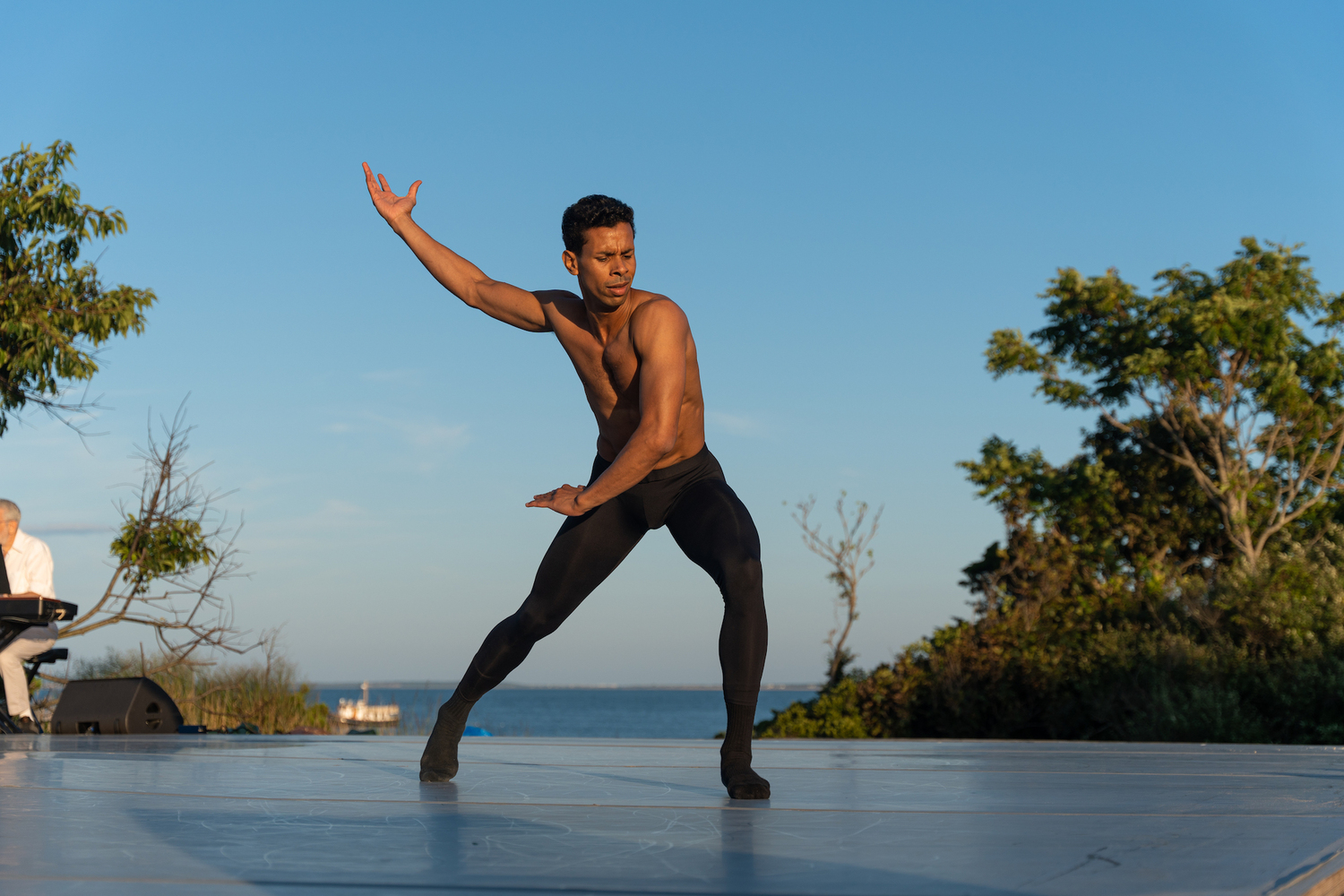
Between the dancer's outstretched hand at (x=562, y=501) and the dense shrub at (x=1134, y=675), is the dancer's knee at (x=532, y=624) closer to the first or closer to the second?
the dancer's outstretched hand at (x=562, y=501)

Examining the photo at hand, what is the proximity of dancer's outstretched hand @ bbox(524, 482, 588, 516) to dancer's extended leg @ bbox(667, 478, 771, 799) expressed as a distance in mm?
362

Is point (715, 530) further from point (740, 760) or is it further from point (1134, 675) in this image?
point (1134, 675)

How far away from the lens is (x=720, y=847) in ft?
6.00

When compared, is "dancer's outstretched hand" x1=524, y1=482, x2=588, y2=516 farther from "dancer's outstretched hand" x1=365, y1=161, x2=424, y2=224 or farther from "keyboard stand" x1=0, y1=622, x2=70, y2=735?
"keyboard stand" x1=0, y1=622, x2=70, y2=735

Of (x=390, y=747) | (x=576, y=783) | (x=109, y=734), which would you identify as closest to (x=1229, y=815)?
(x=576, y=783)

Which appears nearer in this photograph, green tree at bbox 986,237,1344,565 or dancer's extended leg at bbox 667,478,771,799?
dancer's extended leg at bbox 667,478,771,799

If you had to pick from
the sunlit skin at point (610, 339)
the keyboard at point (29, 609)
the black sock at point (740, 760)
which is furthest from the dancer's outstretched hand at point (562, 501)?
the keyboard at point (29, 609)

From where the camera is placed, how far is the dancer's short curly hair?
284 centimetres

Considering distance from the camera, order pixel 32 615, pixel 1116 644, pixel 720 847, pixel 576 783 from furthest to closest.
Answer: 1. pixel 1116 644
2. pixel 32 615
3. pixel 576 783
4. pixel 720 847

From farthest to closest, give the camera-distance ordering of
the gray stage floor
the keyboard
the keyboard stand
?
the keyboard stand → the keyboard → the gray stage floor

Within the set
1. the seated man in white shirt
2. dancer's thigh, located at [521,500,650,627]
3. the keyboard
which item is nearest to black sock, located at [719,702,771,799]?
dancer's thigh, located at [521,500,650,627]

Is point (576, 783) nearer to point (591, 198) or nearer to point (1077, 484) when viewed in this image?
point (591, 198)

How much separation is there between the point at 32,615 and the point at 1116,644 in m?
9.43

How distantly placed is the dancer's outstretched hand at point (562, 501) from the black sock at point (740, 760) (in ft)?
1.93
